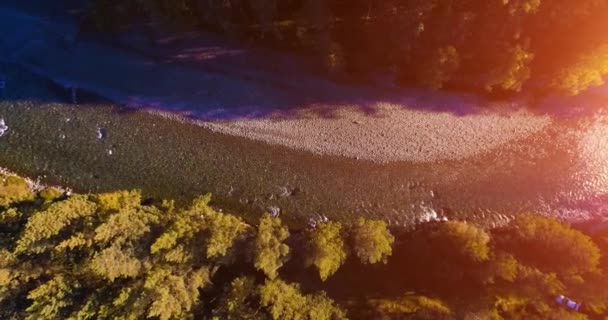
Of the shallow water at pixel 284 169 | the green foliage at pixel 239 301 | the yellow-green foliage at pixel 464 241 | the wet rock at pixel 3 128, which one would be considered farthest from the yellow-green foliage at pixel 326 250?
the wet rock at pixel 3 128

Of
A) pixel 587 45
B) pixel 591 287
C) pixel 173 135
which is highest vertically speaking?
pixel 587 45

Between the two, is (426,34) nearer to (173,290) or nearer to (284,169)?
(284,169)

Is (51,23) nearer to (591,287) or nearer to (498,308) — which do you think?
(498,308)

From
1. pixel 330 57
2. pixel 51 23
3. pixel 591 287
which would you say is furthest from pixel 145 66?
pixel 591 287

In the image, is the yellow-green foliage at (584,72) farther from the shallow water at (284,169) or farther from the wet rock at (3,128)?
the wet rock at (3,128)

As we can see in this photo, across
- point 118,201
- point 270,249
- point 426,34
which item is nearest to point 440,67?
point 426,34
